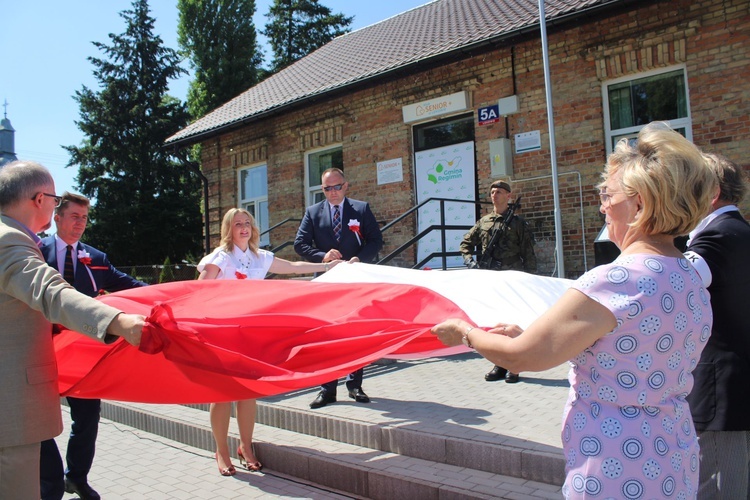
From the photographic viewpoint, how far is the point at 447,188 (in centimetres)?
1174

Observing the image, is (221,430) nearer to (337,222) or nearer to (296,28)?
(337,222)

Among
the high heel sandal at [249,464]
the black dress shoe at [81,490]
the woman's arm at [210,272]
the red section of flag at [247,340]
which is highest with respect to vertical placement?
the woman's arm at [210,272]

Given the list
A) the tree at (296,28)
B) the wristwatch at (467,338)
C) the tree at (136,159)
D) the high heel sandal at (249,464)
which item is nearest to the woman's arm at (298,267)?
the high heel sandal at (249,464)

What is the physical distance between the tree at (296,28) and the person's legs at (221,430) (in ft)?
112

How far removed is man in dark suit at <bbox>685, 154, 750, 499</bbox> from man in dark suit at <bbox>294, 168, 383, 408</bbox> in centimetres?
377

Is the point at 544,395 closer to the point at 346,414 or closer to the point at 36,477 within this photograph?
the point at 346,414

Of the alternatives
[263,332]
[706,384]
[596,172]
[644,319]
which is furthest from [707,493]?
[596,172]

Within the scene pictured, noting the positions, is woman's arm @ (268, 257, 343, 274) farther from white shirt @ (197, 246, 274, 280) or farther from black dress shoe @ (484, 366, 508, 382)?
black dress shoe @ (484, 366, 508, 382)

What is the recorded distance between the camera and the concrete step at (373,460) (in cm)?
393

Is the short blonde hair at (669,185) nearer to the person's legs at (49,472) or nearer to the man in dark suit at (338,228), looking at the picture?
the person's legs at (49,472)

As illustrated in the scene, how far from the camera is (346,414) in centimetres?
534

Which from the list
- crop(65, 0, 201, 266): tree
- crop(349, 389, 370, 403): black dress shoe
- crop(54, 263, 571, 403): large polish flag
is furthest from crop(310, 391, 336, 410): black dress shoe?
crop(65, 0, 201, 266): tree

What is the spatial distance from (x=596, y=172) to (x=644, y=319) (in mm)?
8207

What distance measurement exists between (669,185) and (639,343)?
19.0 inches
